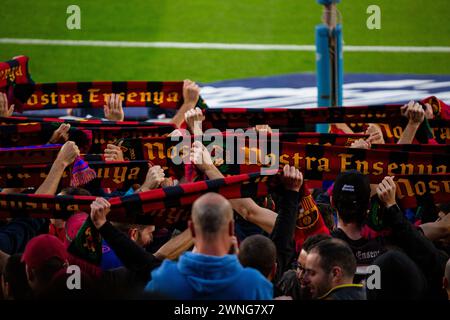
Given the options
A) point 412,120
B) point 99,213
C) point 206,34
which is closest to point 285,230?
point 99,213

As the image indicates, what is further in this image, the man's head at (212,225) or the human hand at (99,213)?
the human hand at (99,213)

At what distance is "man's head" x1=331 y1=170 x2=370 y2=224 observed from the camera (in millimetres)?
5488

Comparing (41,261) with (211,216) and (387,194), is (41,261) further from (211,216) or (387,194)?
(387,194)

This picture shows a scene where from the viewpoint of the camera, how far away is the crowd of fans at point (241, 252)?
13.4 feet

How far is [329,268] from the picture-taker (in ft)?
15.5

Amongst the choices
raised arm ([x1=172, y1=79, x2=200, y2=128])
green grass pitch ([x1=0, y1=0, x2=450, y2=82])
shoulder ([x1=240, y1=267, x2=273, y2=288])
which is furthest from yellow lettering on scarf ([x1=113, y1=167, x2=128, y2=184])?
green grass pitch ([x1=0, y1=0, x2=450, y2=82])

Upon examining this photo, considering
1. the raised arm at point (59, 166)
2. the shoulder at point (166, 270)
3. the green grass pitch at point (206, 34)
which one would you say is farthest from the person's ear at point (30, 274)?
the green grass pitch at point (206, 34)

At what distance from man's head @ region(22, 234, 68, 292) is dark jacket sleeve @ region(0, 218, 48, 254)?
90 cm

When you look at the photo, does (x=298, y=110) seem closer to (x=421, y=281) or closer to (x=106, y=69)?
(x=421, y=281)

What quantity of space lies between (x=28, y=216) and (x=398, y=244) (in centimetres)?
202

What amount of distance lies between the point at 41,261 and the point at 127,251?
0.42m

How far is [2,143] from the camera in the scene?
691cm

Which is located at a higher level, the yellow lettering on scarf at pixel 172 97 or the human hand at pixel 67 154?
the yellow lettering on scarf at pixel 172 97

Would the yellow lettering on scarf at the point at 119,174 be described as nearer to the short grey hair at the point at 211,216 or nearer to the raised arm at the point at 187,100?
the raised arm at the point at 187,100
